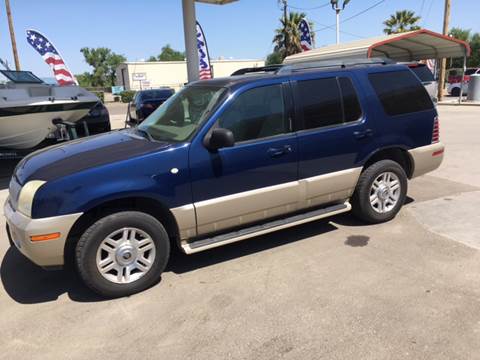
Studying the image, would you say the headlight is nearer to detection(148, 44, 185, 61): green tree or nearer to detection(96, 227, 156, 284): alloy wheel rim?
detection(96, 227, 156, 284): alloy wheel rim

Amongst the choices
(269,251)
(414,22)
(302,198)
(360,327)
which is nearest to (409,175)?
(302,198)

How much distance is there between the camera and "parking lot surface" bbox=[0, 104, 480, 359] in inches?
110

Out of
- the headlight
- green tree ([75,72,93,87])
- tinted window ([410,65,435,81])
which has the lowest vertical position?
the headlight

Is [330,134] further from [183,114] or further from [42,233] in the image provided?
[42,233]

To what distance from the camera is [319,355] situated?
8.76 feet

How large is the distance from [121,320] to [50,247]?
81 cm

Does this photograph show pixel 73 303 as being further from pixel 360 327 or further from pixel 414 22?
pixel 414 22

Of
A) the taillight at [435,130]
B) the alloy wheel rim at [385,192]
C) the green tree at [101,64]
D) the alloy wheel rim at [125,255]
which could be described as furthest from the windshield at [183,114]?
the green tree at [101,64]

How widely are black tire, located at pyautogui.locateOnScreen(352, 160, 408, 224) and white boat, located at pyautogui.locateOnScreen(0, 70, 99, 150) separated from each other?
565cm

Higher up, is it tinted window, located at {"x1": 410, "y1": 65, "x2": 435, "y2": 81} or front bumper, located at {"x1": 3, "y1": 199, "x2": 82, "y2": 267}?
tinted window, located at {"x1": 410, "y1": 65, "x2": 435, "y2": 81}

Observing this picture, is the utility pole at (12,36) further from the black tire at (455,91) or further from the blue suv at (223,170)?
the black tire at (455,91)

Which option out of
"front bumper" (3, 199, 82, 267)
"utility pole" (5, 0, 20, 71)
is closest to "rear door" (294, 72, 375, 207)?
"front bumper" (3, 199, 82, 267)

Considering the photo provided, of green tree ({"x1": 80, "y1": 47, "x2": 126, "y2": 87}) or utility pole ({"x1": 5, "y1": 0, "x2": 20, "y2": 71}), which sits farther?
green tree ({"x1": 80, "y1": 47, "x2": 126, "y2": 87})

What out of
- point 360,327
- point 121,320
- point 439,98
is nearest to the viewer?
point 360,327
